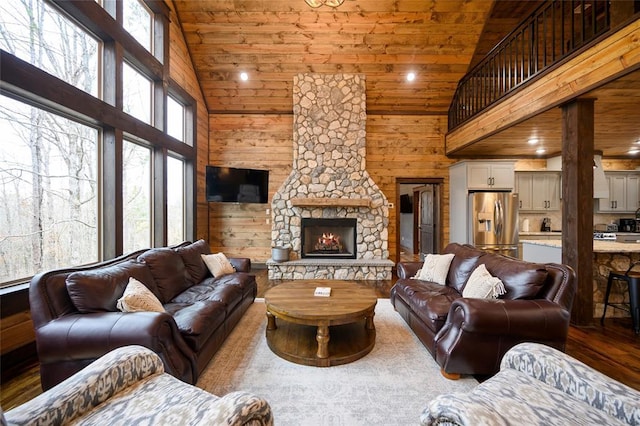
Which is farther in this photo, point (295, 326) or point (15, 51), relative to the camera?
point (295, 326)

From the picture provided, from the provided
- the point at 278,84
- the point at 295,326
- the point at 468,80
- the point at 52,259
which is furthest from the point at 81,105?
the point at 468,80

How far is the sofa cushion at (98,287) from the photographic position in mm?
1921

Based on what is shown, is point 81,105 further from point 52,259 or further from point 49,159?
point 52,259

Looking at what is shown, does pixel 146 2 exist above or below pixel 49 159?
above

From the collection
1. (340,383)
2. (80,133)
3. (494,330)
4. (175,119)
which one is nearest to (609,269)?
(494,330)

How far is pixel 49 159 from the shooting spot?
2684 millimetres

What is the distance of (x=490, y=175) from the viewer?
5.52 m

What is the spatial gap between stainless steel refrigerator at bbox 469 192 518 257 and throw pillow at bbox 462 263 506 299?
3268mm

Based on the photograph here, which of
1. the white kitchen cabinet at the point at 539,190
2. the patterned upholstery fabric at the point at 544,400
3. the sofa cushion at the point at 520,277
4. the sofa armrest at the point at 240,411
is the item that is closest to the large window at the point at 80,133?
the sofa armrest at the point at 240,411

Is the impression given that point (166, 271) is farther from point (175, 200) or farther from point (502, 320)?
point (502, 320)

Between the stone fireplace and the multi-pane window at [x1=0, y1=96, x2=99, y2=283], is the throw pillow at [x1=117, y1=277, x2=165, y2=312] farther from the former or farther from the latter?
the stone fireplace

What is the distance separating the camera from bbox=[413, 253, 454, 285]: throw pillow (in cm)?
323

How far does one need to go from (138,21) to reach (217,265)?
3.75 meters

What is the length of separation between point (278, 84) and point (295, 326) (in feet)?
16.4
